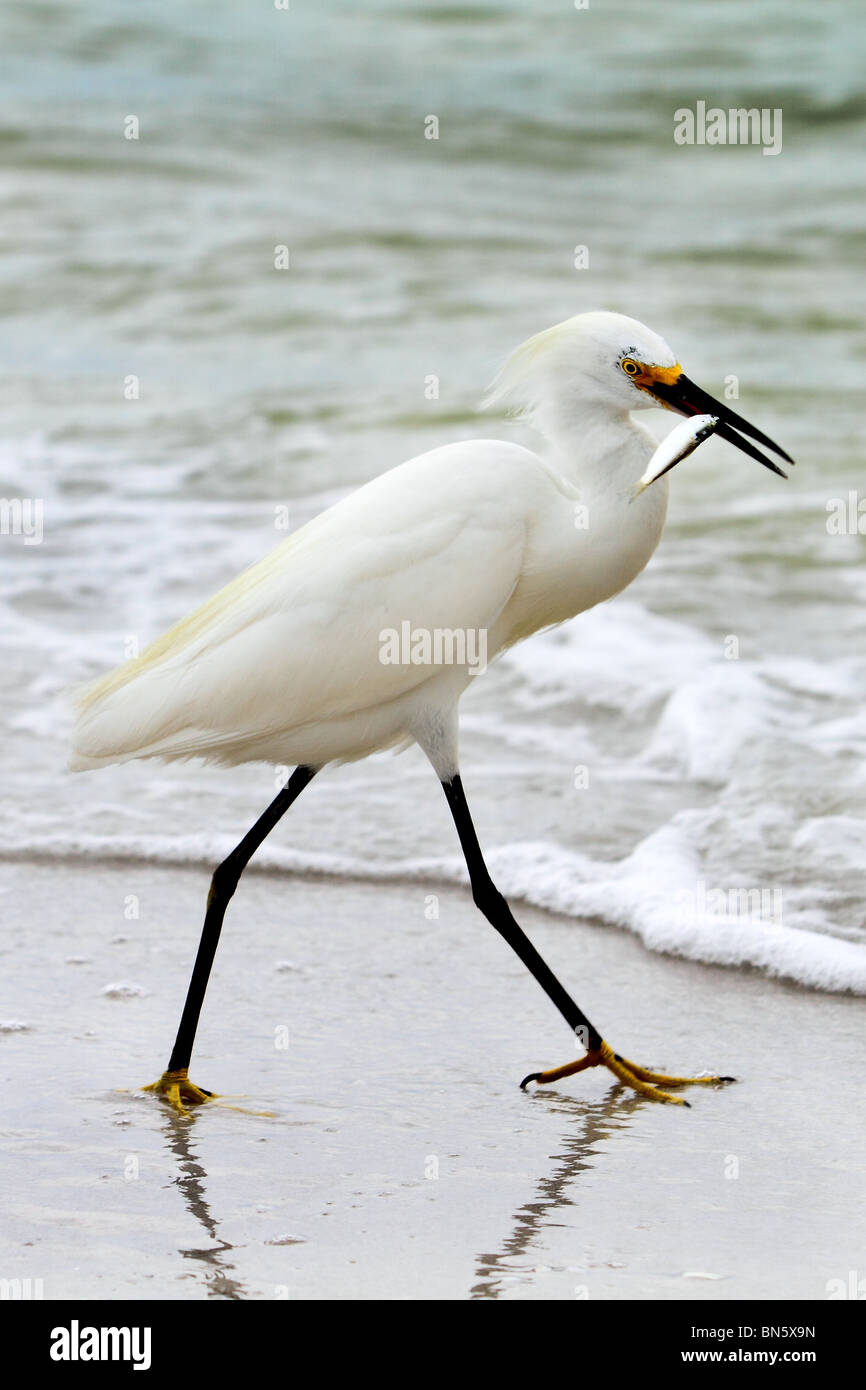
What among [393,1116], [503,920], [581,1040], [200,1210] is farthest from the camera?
[503,920]

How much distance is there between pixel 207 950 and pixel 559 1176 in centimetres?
89

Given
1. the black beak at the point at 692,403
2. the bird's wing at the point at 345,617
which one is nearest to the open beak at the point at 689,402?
the black beak at the point at 692,403

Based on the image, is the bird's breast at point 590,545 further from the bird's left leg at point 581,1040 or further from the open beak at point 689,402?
the bird's left leg at point 581,1040

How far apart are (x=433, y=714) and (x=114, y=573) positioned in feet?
13.9

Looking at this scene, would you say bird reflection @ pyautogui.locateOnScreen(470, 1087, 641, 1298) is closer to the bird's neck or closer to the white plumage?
the white plumage

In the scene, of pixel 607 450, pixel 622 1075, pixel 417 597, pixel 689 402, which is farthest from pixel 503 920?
pixel 689 402

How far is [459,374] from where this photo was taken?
1045cm

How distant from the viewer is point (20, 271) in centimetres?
1255

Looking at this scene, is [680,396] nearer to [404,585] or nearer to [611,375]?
[611,375]

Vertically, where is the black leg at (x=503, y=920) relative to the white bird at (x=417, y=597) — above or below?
below

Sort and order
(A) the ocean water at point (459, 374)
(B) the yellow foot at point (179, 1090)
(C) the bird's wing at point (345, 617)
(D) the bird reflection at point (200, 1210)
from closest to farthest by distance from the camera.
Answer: (D) the bird reflection at point (200, 1210) → (B) the yellow foot at point (179, 1090) → (C) the bird's wing at point (345, 617) → (A) the ocean water at point (459, 374)

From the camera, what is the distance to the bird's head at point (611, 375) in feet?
11.2

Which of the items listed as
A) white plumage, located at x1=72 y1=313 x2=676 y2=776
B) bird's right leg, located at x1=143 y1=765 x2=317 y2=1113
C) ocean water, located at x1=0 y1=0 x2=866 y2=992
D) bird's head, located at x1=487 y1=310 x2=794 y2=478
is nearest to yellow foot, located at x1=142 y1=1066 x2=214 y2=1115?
bird's right leg, located at x1=143 y1=765 x2=317 y2=1113
